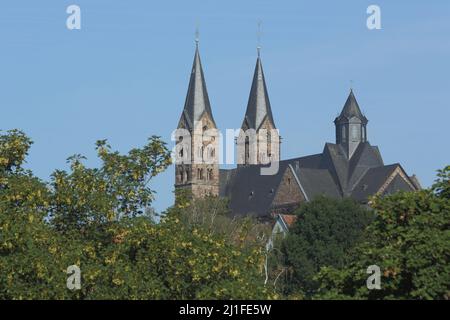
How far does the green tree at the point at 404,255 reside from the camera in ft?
83.6

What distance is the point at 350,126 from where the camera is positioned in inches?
4719

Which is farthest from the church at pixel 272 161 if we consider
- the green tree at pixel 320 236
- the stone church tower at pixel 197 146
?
the green tree at pixel 320 236

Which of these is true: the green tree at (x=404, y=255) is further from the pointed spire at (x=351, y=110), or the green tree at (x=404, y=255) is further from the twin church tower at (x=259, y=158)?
the pointed spire at (x=351, y=110)

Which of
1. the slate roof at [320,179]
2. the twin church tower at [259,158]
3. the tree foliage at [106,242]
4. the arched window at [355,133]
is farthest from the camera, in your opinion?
the arched window at [355,133]

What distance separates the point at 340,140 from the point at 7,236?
91.4 meters

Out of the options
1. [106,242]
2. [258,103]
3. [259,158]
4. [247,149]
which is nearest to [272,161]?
[259,158]

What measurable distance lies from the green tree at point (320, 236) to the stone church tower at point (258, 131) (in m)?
39.7

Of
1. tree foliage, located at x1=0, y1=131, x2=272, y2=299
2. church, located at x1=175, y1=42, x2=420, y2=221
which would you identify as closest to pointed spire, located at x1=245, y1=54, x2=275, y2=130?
church, located at x1=175, y1=42, x2=420, y2=221

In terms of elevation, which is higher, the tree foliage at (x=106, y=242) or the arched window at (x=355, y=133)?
the arched window at (x=355, y=133)

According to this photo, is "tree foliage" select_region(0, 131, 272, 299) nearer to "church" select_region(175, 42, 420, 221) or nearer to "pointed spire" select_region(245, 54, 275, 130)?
"church" select_region(175, 42, 420, 221)

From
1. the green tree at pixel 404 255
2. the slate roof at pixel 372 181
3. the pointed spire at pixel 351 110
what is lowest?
the green tree at pixel 404 255

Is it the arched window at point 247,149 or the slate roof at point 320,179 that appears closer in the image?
the slate roof at point 320,179

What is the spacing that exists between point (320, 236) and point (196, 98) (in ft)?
146

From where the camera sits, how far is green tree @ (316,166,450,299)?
2547 centimetres
